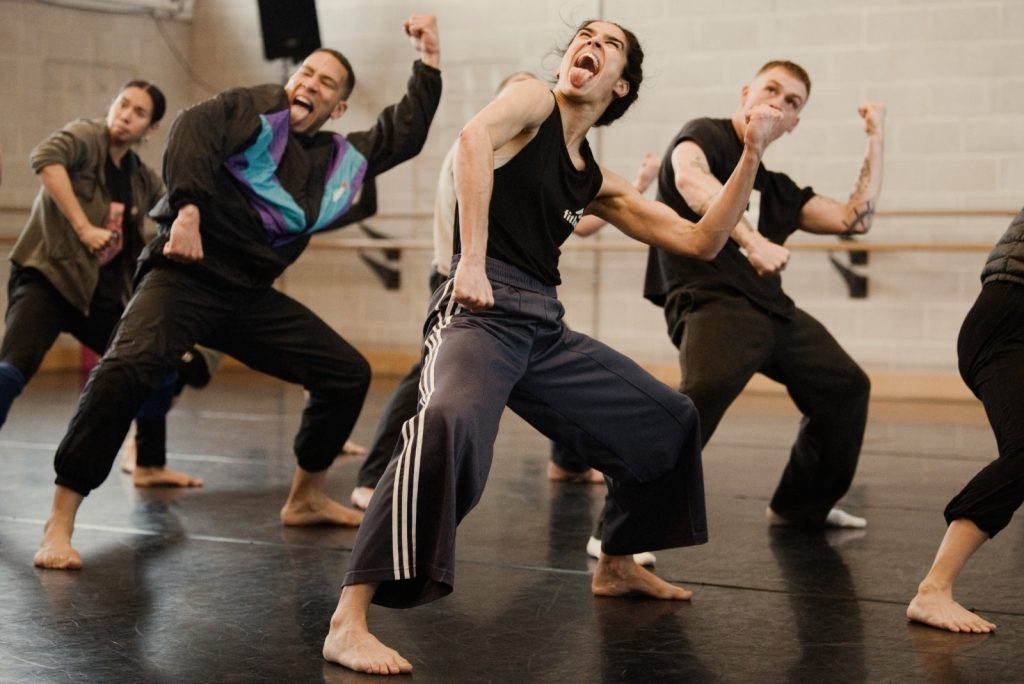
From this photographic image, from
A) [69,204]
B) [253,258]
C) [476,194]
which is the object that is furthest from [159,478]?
[476,194]

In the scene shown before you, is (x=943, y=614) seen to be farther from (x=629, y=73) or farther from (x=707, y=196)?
(x=629, y=73)

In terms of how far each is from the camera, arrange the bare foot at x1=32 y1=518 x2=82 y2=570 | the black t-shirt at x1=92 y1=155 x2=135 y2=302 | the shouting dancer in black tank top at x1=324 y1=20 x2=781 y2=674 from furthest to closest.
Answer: the black t-shirt at x1=92 y1=155 x2=135 y2=302 → the bare foot at x1=32 y1=518 x2=82 y2=570 → the shouting dancer in black tank top at x1=324 y1=20 x2=781 y2=674

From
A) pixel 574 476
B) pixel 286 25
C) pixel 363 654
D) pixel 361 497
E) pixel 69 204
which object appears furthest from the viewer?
pixel 286 25

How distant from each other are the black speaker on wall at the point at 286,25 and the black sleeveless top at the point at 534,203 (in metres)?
6.58

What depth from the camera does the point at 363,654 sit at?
238 centimetres

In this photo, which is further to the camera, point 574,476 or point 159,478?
point 574,476

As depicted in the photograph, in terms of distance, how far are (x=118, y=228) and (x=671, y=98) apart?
15.4ft

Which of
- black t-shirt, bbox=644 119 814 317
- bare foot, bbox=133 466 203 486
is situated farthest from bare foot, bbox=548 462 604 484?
bare foot, bbox=133 466 203 486

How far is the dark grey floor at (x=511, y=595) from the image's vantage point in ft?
8.05

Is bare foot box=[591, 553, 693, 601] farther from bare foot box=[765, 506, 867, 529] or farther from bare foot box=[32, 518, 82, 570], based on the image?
bare foot box=[32, 518, 82, 570]

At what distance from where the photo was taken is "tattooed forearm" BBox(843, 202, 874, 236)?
3.76 m

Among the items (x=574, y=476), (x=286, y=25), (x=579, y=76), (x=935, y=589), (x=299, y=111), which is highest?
(x=286, y=25)

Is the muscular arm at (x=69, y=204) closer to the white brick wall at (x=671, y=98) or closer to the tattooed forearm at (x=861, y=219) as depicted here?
the tattooed forearm at (x=861, y=219)

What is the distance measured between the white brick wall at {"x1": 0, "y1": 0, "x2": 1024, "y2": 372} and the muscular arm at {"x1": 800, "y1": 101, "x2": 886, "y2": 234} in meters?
3.98
